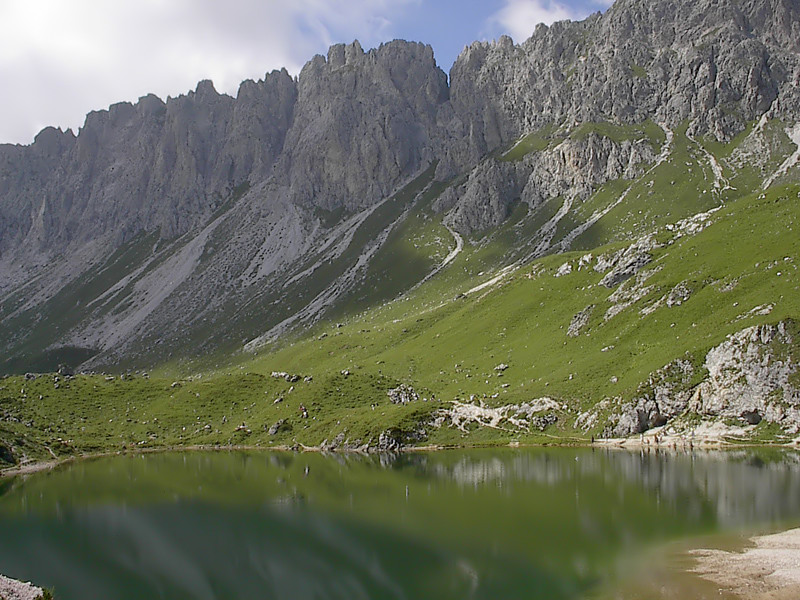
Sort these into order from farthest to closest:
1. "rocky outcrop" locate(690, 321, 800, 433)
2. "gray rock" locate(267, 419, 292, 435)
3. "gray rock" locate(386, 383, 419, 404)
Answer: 1. "gray rock" locate(386, 383, 419, 404)
2. "gray rock" locate(267, 419, 292, 435)
3. "rocky outcrop" locate(690, 321, 800, 433)

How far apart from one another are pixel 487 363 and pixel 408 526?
69103mm

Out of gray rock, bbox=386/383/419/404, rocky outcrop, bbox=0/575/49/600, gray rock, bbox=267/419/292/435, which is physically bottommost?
rocky outcrop, bbox=0/575/49/600

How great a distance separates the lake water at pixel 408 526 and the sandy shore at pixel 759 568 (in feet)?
5.93

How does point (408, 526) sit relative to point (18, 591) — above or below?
above

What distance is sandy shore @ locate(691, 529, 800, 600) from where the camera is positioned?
30.3 meters

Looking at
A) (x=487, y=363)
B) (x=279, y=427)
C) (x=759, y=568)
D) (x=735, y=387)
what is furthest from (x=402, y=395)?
(x=759, y=568)

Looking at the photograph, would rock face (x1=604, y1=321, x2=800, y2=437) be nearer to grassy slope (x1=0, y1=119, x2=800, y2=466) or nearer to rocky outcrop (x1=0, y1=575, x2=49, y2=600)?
grassy slope (x1=0, y1=119, x2=800, y2=466)

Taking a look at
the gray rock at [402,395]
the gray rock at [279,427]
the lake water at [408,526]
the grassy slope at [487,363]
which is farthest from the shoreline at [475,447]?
the gray rock at [402,395]

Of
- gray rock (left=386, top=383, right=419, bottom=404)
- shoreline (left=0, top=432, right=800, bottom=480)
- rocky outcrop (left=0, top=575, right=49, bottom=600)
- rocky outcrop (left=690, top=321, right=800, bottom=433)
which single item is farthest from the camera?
gray rock (left=386, top=383, right=419, bottom=404)

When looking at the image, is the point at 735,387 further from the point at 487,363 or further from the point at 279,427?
the point at 279,427

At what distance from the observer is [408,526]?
45844 mm

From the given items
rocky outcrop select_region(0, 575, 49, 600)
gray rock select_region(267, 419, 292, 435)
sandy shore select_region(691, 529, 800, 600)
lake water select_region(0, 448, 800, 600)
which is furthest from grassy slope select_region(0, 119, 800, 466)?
rocky outcrop select_region(0, 575, 49, 600)

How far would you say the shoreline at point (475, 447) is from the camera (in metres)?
68.9

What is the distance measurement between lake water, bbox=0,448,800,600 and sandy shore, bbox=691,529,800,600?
5.93 feet
